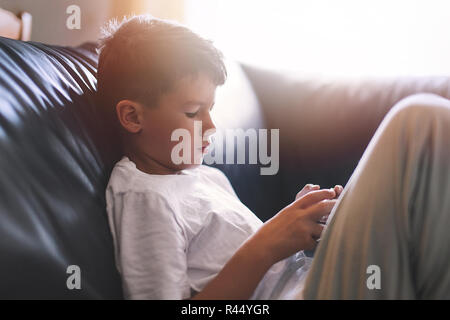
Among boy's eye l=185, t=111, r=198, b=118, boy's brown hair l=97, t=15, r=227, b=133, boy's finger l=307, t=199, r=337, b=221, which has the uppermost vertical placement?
boy's brown hair l=97, t=15, r=227, b=133

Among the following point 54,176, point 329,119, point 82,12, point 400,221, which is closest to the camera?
point 400,221

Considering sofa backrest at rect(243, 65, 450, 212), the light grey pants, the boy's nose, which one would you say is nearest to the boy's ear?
the boy's nose

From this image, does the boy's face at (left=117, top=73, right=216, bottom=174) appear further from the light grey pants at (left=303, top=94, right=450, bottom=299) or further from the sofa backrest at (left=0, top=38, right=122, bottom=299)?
the light grey pants at (left=303, top=94, right=450, bottom=299)

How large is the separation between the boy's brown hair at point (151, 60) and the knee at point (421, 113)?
0.31 metres

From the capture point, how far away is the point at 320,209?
651 mm

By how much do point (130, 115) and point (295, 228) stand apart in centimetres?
31

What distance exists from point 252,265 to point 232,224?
0.10 m

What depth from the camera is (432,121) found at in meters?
0.51

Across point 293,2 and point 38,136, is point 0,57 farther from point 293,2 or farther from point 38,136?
point 293,2

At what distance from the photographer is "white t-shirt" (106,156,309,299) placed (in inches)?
23.2

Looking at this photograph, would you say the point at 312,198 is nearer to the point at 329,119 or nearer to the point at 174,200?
the point at 174,200

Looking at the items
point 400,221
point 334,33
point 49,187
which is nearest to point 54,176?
point 49,187

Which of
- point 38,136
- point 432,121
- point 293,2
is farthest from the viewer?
point 293,2
